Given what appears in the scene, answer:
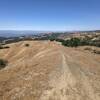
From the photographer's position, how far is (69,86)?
48.3ft

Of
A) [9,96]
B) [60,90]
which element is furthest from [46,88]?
[9,96]

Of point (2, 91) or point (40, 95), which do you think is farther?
point (2, 91)

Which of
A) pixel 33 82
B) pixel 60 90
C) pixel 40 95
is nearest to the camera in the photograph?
pixel 40 95

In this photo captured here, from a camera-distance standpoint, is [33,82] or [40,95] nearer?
[40,95]

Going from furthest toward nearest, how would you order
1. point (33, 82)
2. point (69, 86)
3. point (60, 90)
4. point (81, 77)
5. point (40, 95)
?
point (81, 77) → point (33, 82) → point (69, 86) → point (60, 90) → point (40, 95)

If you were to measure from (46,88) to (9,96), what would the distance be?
2.96 m

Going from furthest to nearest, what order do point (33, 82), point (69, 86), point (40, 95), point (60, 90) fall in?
point (33, 82), point (69, 86), point (60, 90), point (40, 95)

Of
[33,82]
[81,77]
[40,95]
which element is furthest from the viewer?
[81,77]

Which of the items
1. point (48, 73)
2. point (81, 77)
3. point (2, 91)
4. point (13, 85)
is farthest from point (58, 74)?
point (2, 91)

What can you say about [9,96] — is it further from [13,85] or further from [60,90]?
[60,90]

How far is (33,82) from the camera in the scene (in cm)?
1584

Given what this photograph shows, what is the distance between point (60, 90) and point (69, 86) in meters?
1.25

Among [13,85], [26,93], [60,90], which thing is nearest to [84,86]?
[60,90]

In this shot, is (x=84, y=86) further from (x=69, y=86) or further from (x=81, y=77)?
(x=81, y=77)
